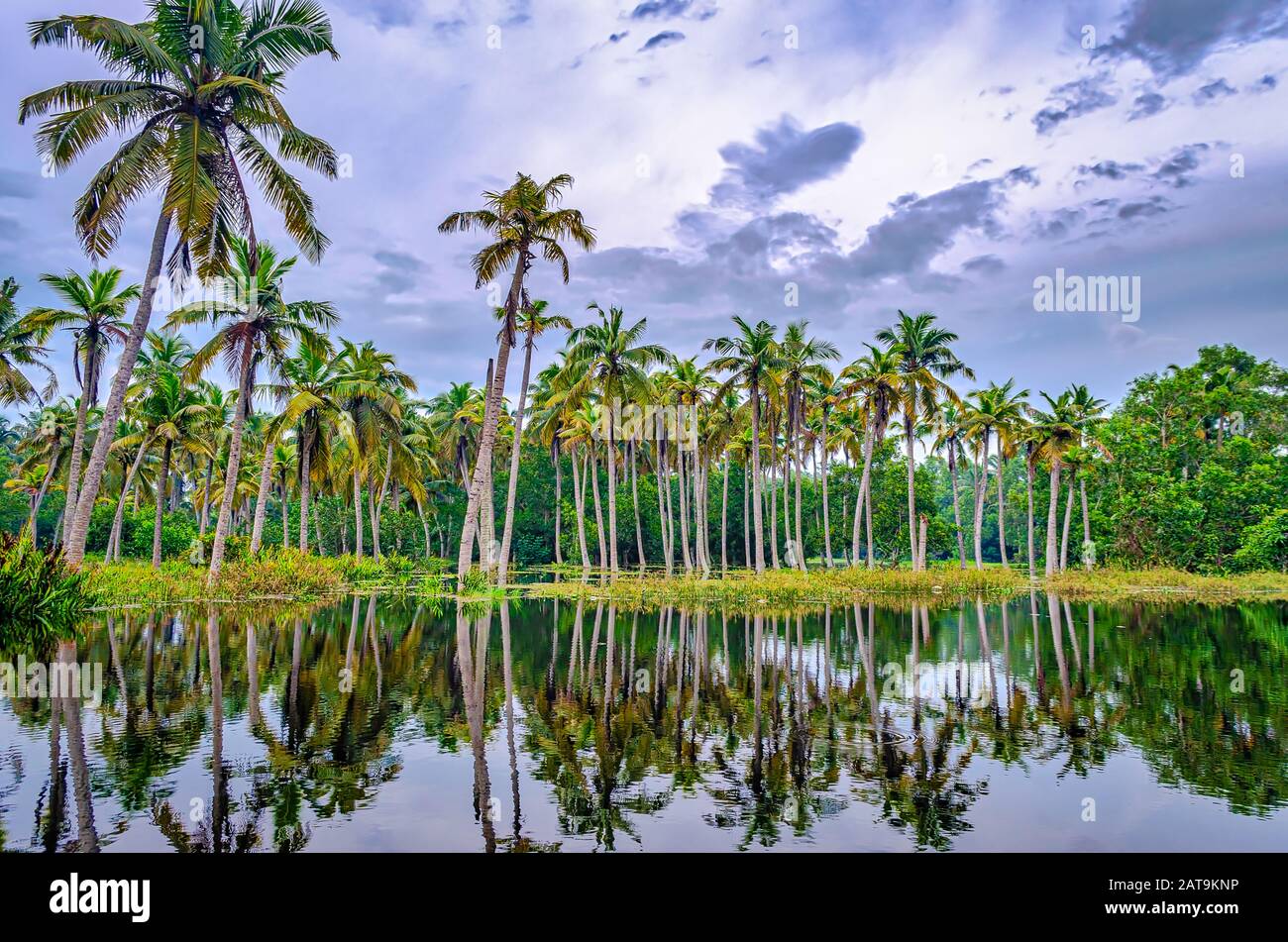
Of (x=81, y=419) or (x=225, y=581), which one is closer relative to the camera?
(x=225, y=581)

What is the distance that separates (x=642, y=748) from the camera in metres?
9.05

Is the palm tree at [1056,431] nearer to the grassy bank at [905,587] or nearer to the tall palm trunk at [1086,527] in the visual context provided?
the tall palm trunk at [1086,527]

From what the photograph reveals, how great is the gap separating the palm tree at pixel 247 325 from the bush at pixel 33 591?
8963 mm

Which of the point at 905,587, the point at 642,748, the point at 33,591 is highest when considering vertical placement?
the point at 33,591

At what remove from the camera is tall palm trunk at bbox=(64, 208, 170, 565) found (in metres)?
19.6

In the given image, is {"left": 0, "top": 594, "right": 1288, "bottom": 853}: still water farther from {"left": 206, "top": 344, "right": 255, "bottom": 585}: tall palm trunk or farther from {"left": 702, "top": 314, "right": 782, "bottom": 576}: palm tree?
{"left": 702, "top": 314, "right": 782, "bottom": 576}: palm tree

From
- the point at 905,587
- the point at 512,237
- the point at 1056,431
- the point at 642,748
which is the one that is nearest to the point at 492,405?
the point at 512,237

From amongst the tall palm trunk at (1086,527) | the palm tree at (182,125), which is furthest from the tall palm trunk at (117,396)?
the tall palm trunk at (1086,527)

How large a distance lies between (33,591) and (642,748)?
16.8m

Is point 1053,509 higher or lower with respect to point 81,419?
lower

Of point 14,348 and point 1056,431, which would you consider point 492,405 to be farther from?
point 1056,431

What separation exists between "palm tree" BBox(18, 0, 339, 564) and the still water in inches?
430

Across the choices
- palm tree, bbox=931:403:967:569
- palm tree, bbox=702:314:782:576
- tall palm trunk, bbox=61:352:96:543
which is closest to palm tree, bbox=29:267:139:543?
tall palm trunk, bbox=61:352:96:543
